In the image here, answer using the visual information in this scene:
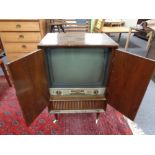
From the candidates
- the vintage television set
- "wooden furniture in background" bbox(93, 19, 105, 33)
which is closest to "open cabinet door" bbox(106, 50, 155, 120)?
the vintage television set

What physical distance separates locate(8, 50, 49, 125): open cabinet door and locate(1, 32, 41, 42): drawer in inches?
40.8

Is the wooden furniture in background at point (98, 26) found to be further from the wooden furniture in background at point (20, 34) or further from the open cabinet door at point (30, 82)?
the open cabinet door at point (30, 82)

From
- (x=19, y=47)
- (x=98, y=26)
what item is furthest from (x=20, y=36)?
(x=98, y=26)

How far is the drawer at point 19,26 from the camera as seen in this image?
5.19 ft

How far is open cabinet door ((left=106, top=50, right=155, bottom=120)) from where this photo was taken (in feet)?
2.26

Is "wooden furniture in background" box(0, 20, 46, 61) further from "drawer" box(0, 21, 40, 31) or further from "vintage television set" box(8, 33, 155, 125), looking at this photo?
"vintage television set" box(8, 33, 155, 125)

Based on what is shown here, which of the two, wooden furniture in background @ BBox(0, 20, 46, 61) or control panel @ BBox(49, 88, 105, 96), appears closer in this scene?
control panel @ BBox(49, 88, 105, 96)

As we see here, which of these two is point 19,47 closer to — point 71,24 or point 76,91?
point 71,24

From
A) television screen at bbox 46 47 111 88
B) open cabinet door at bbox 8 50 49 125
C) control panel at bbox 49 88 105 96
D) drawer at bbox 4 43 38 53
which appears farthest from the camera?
drawer at bbox 4 43 38 53

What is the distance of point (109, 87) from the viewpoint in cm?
88

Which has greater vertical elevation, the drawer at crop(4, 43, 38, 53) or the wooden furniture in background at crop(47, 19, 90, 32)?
the wooden furniture in background at crop(47, 19, 90, 32)

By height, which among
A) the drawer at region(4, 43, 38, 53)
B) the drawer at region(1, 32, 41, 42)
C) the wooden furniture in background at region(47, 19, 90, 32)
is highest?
the wooden furniture in background at region(47, 19, 90, 32)
